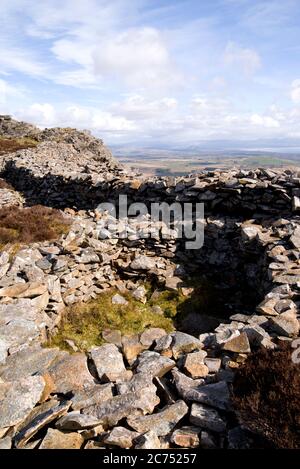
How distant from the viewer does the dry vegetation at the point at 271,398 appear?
455 cm

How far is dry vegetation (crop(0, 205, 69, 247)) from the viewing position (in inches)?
510

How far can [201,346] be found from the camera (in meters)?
7.44

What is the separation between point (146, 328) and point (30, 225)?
257 inches

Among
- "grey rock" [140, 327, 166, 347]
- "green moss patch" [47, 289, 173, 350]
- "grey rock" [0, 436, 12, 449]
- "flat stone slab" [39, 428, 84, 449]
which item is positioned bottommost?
"green moss patch" [47, 289, 173, 350]

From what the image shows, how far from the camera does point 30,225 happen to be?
542 inches

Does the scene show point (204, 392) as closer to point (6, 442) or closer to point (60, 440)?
point (60, 440)

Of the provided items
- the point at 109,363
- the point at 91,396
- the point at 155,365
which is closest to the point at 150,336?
the point at 109,363

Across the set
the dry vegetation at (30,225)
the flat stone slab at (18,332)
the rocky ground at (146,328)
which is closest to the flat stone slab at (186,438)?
the rocky ground at (146,328)

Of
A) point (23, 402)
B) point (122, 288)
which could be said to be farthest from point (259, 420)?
point (122, 288)

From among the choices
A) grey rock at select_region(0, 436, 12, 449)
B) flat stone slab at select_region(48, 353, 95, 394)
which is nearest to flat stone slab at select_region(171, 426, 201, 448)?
flat stone slab at select_region(48, 353, 95, 394)

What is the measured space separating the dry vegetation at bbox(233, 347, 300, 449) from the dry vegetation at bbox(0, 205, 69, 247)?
9584mm

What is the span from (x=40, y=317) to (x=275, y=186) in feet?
33.8

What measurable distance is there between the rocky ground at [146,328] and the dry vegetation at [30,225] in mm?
715

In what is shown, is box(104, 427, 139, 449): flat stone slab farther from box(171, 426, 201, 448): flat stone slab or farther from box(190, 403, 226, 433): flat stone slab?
box(190, 403, 226, 433): flat stone slab
